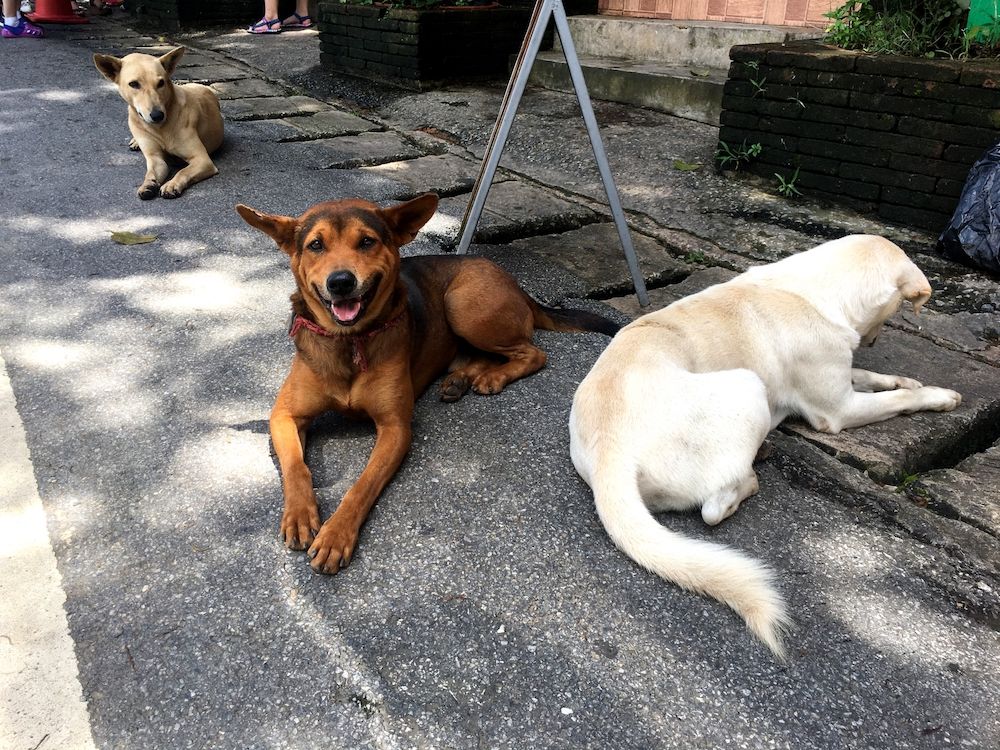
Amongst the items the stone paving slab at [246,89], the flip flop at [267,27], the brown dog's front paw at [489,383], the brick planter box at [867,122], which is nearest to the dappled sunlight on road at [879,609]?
the brown dog's front paw at [489,383]

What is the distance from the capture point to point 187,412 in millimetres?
3174

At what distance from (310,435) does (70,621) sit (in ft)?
3.56

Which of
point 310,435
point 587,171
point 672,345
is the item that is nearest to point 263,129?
point 587,171

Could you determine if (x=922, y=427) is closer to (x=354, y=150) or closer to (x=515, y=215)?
(x=515, y=215)

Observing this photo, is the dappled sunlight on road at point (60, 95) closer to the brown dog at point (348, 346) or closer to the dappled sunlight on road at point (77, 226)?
the dappled sunlight on road at point (77, 226)

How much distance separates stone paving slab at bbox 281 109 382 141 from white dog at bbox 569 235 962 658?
4630mm

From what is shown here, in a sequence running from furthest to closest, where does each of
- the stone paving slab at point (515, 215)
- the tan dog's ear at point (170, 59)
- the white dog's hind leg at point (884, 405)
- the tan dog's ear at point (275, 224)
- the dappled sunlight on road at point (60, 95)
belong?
the dappled sunlight on road at point (60, 95)
the tan dog's ear at point (170, 59)
the stone paving slab at point (515, 215)
the white dog's hind leg at point (884, 405)
the tan dog's ear at point (275, 224)

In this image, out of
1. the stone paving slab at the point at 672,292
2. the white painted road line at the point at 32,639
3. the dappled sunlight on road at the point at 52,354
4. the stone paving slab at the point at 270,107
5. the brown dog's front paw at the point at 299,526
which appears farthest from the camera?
the stone paving slab at the point at 270,107

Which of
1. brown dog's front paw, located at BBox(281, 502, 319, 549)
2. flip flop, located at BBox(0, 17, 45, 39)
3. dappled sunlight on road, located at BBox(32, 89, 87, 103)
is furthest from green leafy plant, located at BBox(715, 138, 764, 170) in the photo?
flip flop, located at BBox(0, 17, 45, 39)

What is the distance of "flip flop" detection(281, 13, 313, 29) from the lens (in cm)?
1105

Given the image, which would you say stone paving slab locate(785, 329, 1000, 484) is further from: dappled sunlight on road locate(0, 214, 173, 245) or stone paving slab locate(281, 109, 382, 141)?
stone paving slab locate(281, 109, 382, 141)

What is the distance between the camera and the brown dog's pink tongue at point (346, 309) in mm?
2773

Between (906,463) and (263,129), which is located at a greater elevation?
(263,129)

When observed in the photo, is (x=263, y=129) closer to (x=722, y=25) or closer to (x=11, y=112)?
(x=11, y=112)
